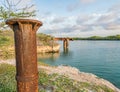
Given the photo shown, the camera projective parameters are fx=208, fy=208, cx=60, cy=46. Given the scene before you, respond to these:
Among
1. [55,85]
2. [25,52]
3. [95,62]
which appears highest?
[25,52]

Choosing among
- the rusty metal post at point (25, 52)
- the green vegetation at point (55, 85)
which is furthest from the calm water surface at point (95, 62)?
the rusty metal post at point (25, 52)

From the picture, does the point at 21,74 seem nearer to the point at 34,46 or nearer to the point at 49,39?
the point at 34,46

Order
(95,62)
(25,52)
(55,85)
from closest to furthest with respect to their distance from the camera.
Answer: (25,52)
(55,85)
(95,62)

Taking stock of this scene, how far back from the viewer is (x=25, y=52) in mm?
4238

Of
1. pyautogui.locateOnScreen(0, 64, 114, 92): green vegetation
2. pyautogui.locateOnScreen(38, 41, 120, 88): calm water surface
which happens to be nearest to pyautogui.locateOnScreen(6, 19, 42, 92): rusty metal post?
pyautogui.locateOnScreen(0, 64, 114, 92): green vegetation

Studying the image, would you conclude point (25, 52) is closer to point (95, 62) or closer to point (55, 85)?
point (55, 85)

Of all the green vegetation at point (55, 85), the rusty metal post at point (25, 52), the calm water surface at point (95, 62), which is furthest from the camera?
the calm water surface at point (95, 62)

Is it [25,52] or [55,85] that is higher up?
[25,52]

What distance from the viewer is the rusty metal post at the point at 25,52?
4234mm

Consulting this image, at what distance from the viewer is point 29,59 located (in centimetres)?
427

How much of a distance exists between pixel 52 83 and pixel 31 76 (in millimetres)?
6081

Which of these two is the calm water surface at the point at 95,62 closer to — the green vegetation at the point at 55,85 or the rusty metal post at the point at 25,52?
the green vegetation at the point at 55,85

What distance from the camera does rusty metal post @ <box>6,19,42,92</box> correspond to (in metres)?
Result: 4.23

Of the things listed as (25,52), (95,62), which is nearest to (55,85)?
(25,52)
